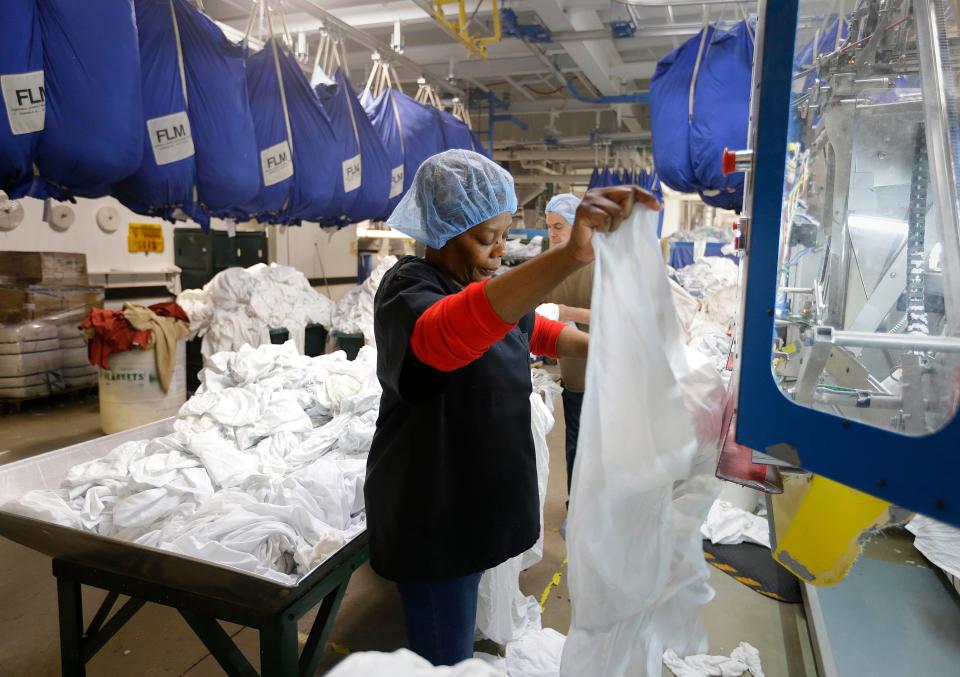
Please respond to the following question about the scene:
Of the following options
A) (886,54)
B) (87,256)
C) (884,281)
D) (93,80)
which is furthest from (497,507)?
(87,256)

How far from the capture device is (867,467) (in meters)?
0.67

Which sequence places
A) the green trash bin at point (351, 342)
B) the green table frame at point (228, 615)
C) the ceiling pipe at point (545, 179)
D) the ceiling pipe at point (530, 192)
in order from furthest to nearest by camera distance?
1. the ceiling pipe at point (530, 192)
2. the ceiling pipe at point (545, 179)
3. the green trash bin at point (351, 342)
4. the green table frame at point (228, 615)

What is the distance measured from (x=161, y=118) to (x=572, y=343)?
6.18 ft

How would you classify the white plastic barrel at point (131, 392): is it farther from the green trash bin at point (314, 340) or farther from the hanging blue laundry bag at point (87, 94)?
the hanging blue laundry bag at point (87, 94)

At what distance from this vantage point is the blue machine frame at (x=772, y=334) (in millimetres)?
687

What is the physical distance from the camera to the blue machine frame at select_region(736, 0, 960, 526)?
69 cm

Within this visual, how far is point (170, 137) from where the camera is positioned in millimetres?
2324

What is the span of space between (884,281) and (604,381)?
666 millimetres

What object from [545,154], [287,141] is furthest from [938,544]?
[545,154]

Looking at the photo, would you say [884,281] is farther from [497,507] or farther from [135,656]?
[135,656]

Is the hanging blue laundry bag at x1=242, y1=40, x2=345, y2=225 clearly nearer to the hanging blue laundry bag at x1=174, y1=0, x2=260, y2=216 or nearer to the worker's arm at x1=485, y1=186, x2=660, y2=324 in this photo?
the hanging blue laundry bag at x1=174, y1=0, x2=260, y2=216

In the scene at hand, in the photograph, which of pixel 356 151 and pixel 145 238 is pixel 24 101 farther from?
pixel 145 238

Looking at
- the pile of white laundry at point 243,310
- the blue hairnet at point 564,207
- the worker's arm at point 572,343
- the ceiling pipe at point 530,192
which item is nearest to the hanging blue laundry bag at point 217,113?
the blue hairnet at point 564,207

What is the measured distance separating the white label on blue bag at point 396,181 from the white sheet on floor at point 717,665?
9.80ft
